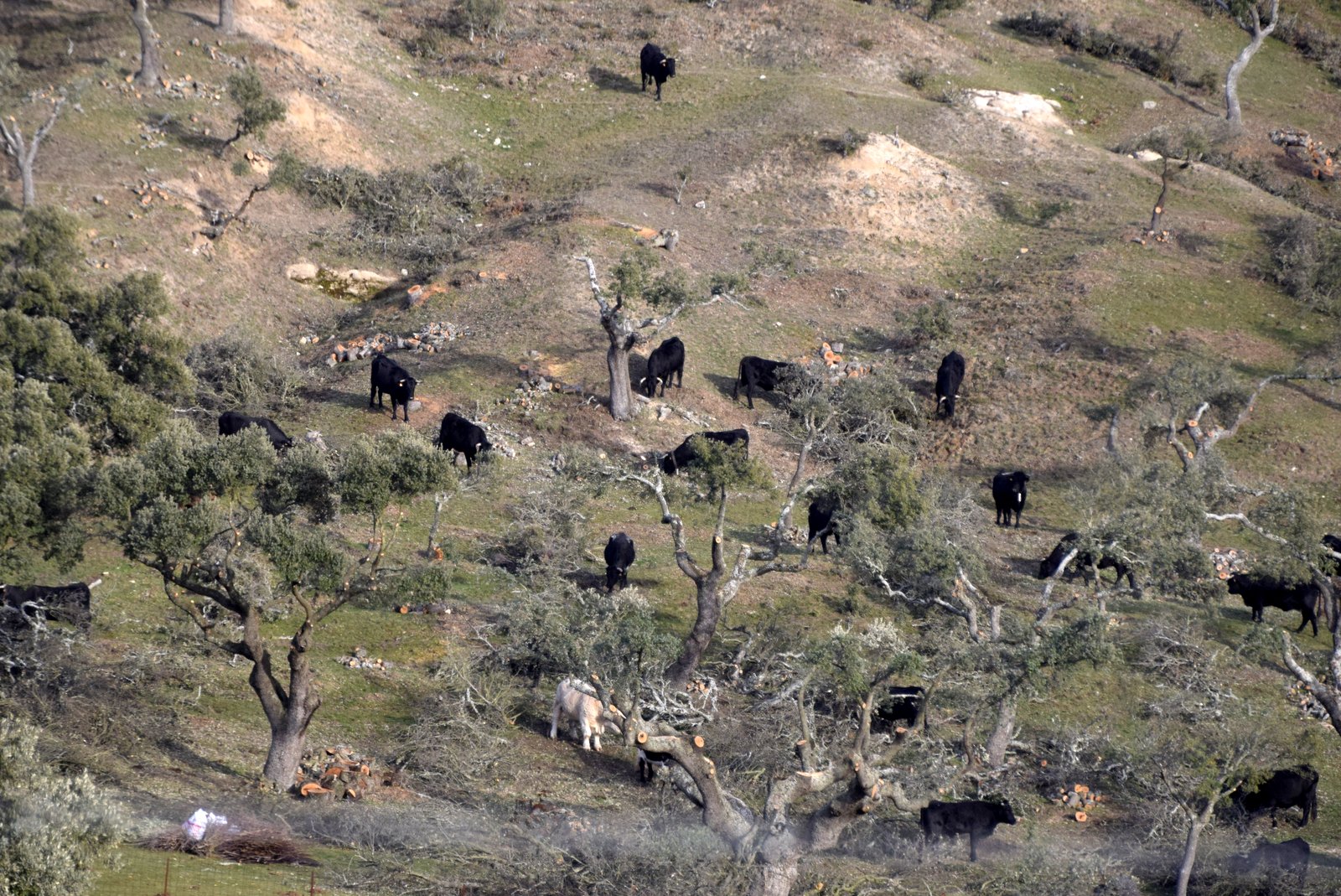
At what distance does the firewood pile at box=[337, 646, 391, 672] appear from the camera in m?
21.9

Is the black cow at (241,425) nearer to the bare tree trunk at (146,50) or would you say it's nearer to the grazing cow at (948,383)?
the grazing cow at (948,383)

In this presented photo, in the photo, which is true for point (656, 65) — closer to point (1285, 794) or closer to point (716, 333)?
point (716, 333)

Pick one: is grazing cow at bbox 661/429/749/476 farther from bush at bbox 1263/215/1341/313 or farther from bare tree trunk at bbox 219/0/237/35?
bare tree trunk at bbox 219/0/237/35

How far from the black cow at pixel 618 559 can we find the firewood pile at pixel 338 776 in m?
7.17

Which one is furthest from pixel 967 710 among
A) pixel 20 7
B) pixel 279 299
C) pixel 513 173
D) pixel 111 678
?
pixel 20 7

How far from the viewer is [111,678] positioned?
19.7 metres

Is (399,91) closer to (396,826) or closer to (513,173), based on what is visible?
(513,173)

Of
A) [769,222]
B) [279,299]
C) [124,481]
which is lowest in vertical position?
[279,299]

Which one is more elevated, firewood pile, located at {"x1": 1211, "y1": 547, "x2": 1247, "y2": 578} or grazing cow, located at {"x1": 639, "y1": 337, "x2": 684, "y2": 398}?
firewood pile, located at {"x1": 1211, "y1": 547, "x2": 1247, "y2": 578}

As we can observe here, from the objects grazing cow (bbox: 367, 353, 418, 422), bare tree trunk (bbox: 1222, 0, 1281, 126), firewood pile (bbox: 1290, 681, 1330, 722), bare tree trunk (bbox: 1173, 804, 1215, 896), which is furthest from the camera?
bare tree trunk (bbox: 1222, 0, 1281, 126)

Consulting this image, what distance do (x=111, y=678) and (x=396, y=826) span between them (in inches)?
210

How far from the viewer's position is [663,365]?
35031 mm

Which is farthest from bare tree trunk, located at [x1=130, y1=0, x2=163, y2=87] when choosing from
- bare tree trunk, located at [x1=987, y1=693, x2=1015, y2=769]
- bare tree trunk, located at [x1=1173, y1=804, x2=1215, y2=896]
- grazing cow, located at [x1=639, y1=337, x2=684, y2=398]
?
bare tree trunk, located at [x1=1173, y1=804, x2=1215, y2=896]

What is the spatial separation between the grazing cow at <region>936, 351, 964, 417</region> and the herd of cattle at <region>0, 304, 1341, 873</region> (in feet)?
0.07
